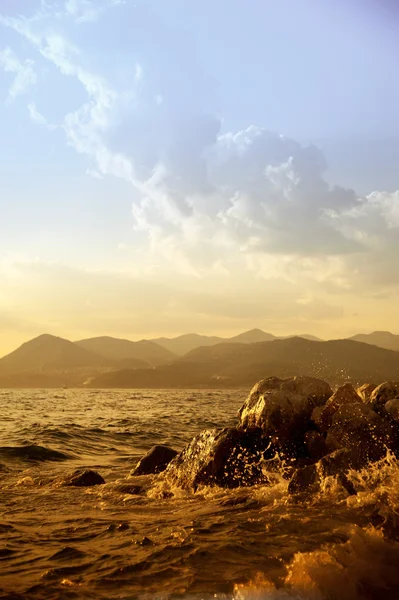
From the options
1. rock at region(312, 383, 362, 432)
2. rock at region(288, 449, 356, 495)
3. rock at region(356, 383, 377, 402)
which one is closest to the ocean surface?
rock at region(288, 449, 356, 495)

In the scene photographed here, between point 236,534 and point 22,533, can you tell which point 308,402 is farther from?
point 22,533

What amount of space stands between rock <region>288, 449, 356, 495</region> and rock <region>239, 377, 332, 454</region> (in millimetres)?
1758

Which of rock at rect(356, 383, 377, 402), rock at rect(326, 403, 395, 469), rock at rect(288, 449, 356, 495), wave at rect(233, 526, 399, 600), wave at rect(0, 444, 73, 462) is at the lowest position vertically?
wave at rect(0, 444, 73, 462)

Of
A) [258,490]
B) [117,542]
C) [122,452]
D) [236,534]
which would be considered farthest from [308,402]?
[122,452]

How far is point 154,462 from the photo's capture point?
→ 11695mm

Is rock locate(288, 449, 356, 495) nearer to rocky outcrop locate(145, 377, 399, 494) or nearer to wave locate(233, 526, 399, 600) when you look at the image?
rocky outcrop locate(145, 377, 399, 494)

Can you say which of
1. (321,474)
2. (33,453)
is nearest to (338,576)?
(321,474)

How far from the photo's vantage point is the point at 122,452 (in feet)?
52.9

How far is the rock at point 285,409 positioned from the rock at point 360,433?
2.57ft

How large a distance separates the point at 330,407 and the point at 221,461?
3229mm

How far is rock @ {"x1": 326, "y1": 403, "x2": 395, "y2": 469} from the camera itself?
9.00m

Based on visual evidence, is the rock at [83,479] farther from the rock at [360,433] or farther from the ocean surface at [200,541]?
the rock at [360,433]

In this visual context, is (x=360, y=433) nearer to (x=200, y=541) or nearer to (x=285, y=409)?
(x=285, y=409)

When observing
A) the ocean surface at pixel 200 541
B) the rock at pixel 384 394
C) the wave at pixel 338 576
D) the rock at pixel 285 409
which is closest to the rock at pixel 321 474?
the ocean surface at pixel 200 541
